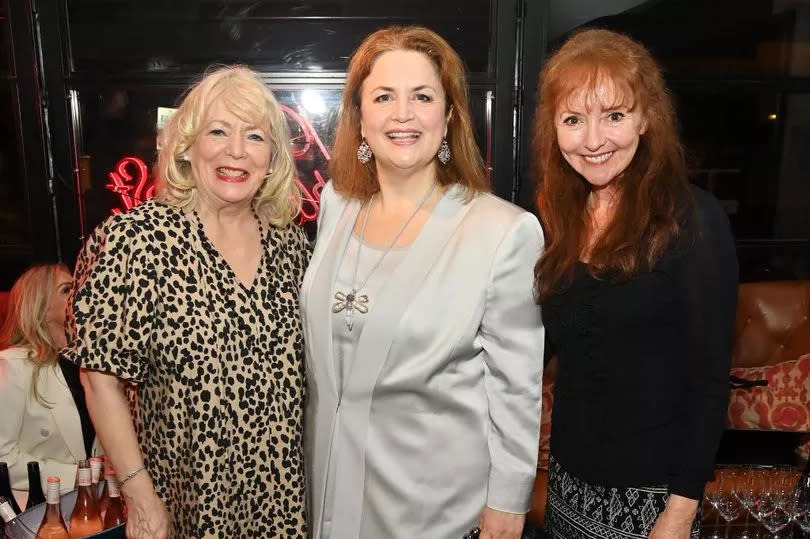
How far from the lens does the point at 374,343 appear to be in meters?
1.62

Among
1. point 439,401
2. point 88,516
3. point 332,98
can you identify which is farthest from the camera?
point 332,98

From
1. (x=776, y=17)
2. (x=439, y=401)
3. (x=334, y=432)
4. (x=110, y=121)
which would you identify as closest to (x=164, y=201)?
(x=334, y=432)

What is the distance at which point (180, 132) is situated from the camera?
69.2 inches

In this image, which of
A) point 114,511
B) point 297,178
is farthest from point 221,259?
point 297,178

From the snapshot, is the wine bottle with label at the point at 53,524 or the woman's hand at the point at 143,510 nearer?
the woman's hand at the point at 143,510

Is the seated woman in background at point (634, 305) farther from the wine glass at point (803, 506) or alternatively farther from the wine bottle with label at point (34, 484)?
the wine bottle with label at point (34, 484)

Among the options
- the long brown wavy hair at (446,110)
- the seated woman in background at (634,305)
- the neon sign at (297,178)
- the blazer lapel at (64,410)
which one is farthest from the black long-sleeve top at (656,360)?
the neon sign at (297,178)

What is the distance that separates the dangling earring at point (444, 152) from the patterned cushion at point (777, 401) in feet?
8.41

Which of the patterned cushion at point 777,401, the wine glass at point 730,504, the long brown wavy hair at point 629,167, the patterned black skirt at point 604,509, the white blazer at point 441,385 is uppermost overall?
the long brown wavy hair at point 629,167

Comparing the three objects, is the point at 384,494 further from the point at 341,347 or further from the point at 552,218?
the point at 552,218

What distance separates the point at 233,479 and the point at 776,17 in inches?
179

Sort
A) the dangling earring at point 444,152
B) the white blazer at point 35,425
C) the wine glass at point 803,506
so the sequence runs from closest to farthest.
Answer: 1. the dangling earring at point 444,152
2. the wine glass at point 803,506
3. the white blazer at point 35,425

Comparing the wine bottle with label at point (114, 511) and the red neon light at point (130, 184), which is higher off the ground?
the red neon light at point (130, 184)

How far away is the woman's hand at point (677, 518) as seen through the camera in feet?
4.93
